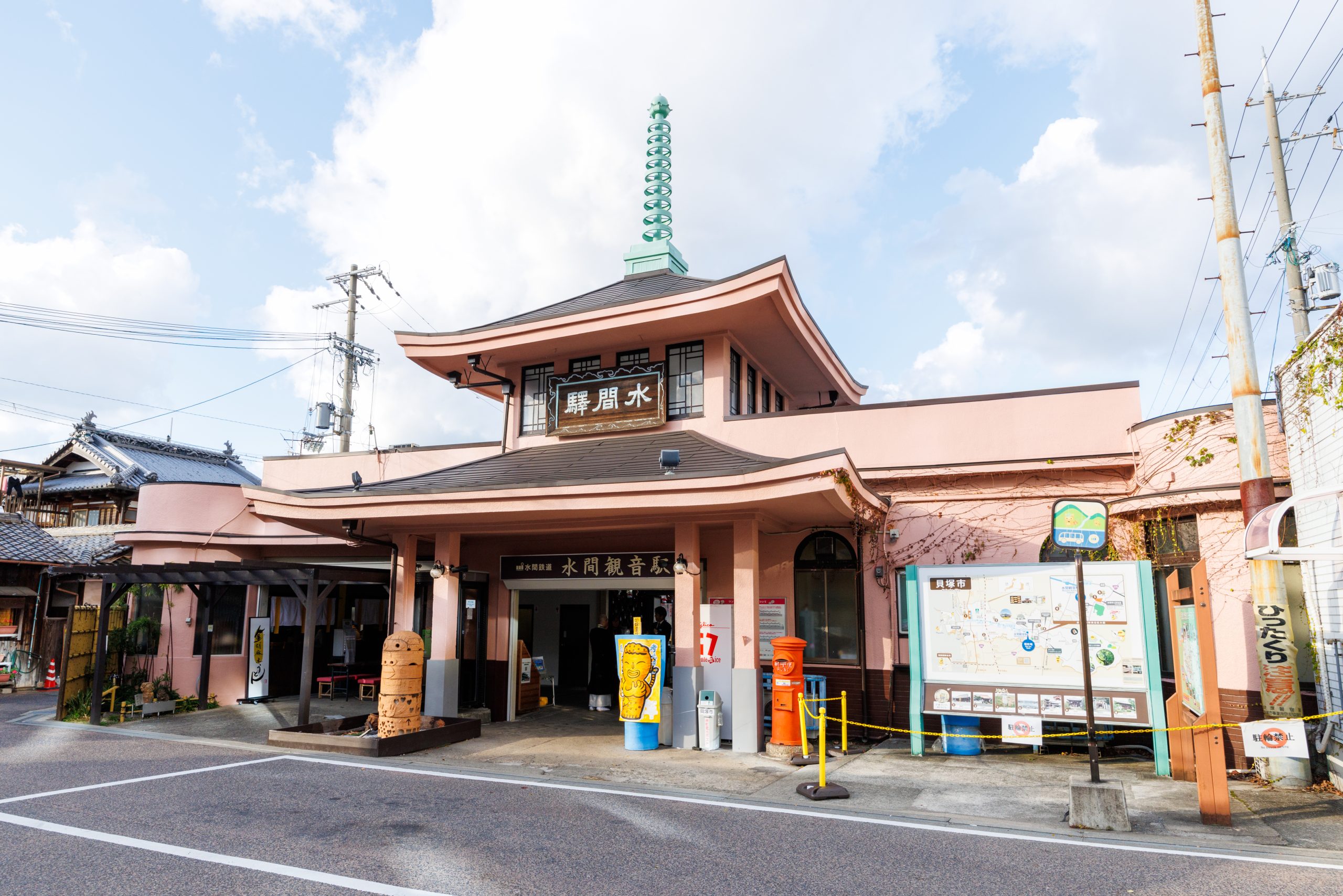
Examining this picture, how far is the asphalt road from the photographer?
234 inches

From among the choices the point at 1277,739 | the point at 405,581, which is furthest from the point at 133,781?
the point at 1277,739

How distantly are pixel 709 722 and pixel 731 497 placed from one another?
3321 mm

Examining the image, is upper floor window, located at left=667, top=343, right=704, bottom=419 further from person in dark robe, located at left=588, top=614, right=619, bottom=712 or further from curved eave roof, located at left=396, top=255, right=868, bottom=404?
person in dark robe, located at left=588, top=614, right=619, bottom=712

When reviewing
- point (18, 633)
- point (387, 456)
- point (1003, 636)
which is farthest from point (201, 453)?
point (1003, 636)

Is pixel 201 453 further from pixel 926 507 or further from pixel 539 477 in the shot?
pixel 926 507

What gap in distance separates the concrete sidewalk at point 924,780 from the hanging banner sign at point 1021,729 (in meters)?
0.40

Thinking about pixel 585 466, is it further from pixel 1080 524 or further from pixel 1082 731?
pixel 1082 731

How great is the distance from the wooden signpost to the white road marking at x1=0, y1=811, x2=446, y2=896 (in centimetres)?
680

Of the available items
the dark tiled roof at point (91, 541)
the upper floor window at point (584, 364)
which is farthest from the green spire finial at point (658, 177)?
the dark tiled roof at point (91, 541)

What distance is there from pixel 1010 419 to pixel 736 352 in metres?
4.85

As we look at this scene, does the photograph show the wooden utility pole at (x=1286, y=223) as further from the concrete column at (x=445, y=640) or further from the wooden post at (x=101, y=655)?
the wooden post at (x=101, y=655)

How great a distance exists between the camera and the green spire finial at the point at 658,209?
57.3 ft

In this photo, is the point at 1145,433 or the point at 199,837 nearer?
the point at 199,837

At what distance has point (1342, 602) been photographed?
885 centimetres
